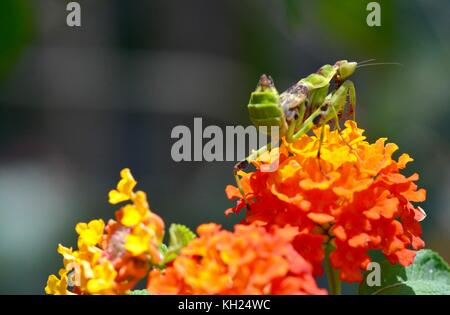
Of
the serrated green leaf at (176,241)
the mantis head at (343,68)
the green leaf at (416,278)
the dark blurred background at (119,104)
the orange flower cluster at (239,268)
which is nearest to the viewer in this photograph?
the orange flower cluster at (239,268)

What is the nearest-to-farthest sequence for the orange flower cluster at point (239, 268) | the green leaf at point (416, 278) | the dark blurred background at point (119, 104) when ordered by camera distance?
the orange flower cluster at point (239, 268) < the green leaf at point (416, 278) < the dark blurred background at point (119, 104)

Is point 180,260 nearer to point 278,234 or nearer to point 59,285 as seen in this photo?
point 278,234

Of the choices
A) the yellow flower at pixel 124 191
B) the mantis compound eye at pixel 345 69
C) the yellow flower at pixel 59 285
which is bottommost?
the yellow flower at pixel 59 285

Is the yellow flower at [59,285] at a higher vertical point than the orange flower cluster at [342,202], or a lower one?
lower

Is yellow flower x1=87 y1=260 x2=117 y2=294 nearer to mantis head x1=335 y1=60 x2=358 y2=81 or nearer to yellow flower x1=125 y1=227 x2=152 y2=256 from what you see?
yellow flower x1=125 y1=227 x2=152 y2=256

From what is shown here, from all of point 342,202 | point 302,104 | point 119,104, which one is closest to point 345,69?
point 302,104

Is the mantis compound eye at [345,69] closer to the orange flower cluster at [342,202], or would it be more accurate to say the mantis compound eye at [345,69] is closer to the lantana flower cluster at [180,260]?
the orange flower cluster at [342,202]

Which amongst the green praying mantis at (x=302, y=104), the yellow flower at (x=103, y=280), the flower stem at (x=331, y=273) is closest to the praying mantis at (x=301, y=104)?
the green praying mantis at (x=302, y=104)
